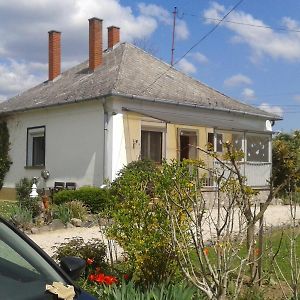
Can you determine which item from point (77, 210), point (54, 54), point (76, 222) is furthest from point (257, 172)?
point (54, 54)

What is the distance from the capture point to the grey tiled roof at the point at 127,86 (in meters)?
20.8

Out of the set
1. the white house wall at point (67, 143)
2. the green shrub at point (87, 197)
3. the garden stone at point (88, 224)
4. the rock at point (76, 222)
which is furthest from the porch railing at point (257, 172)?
the rock at point (76, 222)

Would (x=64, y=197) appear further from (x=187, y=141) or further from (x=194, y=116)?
(x=194, y=116)

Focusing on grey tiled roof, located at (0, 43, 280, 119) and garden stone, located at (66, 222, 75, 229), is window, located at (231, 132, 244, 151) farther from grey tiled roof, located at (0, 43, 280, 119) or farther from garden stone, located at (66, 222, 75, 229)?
garden stone, located at (66, 222, 75, 229)

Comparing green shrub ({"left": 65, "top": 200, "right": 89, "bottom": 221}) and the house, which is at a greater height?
the house

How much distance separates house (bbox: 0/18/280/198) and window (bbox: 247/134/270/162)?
4 cm

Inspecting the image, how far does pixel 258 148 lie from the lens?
79.7ft

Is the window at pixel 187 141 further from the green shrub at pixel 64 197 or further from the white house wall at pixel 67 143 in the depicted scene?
the green shrub at pixel 64 197

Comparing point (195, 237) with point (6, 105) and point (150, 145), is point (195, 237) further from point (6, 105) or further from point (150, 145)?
point (6, 105)

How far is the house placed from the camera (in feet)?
65.6

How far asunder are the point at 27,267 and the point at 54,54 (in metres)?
23.5

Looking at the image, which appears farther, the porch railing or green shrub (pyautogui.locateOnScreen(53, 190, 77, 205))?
the porch railing

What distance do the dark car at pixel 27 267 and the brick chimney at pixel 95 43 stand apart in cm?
2035

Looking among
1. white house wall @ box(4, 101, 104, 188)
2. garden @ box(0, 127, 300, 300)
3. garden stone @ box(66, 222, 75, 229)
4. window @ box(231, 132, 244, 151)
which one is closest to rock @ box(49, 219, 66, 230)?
garden stone @ box(66, 222, 75, 229)
